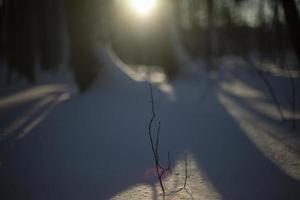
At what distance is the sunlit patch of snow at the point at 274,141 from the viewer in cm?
226

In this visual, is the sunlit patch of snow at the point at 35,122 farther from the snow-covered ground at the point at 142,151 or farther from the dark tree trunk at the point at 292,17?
the dark tree trunk at the point at 292,17

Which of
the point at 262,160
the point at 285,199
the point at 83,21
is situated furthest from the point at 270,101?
the point at 83,21

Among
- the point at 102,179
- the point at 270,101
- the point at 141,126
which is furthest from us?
the point at 270,101

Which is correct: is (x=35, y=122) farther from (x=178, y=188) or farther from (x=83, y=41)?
(x=178, y=188)

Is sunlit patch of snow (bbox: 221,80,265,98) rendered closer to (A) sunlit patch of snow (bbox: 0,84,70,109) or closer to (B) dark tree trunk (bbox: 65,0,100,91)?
(B) dark tree trunk (bbox: 65,0,100,91)

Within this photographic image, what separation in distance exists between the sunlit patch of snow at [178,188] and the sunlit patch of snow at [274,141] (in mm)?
645

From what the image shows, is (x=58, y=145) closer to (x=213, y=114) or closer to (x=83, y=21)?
(x=213, y=114)

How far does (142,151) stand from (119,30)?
11552mm

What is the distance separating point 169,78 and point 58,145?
18.4 feet

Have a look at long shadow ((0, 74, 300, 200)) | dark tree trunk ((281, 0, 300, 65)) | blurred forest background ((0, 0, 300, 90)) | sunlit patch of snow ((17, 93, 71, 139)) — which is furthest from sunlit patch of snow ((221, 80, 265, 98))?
sunlit patch of snow ((17, 93, 71, 139))

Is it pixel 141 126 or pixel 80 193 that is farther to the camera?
pixel 141 126

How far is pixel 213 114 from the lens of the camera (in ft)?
13.6

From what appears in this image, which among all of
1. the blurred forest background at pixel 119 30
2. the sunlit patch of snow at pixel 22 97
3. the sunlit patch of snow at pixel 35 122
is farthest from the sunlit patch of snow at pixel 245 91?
the sunlit patch of snow at pixel 22 97

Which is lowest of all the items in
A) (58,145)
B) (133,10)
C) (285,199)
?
(285,199)
